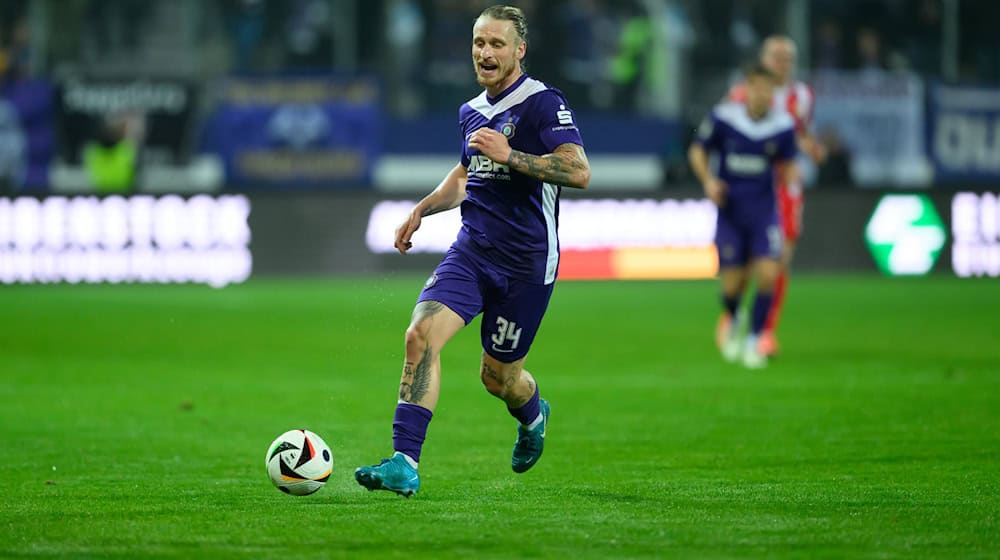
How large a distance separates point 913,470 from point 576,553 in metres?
2.66

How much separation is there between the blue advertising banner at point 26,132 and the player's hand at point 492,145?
53.6 feet

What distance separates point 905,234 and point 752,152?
9.78 metres

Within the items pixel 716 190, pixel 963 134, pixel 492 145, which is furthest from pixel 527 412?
pixel 963 134

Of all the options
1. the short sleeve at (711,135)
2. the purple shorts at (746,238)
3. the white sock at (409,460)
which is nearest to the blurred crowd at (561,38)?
the short sleeve at (711,135)

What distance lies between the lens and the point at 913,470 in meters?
7.60

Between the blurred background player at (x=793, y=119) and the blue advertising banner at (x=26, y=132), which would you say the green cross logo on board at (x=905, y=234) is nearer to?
the blurred background player at (x=793, y=119)

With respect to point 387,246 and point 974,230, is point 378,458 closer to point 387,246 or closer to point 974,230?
point 387,246

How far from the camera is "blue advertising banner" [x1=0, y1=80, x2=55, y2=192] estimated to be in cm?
2200

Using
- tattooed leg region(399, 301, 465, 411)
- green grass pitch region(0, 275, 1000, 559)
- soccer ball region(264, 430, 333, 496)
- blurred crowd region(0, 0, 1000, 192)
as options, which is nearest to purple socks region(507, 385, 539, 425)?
green grass pitch region(0, 275, 1000, 559)

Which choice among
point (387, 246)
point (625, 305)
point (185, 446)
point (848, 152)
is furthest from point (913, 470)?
point (848, 152)

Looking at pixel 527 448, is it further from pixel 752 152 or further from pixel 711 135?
pixel 711 135

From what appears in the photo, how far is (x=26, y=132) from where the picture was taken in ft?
73.3

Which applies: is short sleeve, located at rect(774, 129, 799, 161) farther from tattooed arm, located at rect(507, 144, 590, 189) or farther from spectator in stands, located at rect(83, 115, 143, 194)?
spectator in stands, located at rect(83, 115, 143, 194)

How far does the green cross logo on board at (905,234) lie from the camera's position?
21.6 m
